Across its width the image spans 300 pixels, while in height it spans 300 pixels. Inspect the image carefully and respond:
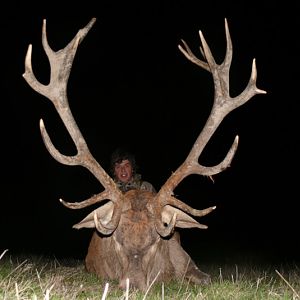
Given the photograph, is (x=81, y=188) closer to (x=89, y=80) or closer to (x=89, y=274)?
(x=89, y=80)

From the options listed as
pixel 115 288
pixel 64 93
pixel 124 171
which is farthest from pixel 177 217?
pixel 64 93

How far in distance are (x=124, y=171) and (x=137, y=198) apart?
1.44 m

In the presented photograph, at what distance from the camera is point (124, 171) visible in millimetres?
7816

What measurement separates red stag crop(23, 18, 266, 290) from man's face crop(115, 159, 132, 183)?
1.24m

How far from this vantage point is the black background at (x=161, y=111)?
915 inches

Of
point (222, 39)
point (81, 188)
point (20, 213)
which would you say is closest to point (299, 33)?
point (222, 39)

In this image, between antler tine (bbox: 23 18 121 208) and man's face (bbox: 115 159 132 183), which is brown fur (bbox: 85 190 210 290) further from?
man's face (bbox: 115 159 132 183)

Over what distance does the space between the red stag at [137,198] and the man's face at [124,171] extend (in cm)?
124

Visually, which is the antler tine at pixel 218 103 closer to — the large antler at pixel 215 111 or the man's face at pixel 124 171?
the large antler at pixel 215 111

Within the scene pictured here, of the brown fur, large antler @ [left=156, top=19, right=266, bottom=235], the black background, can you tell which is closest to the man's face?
the brown fur

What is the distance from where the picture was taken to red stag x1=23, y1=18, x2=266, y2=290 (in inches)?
231

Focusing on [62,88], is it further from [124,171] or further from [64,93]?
[124,171]

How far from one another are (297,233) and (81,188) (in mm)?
8280

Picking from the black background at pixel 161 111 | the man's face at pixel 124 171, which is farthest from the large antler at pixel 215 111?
the black background at pixel 161 111
